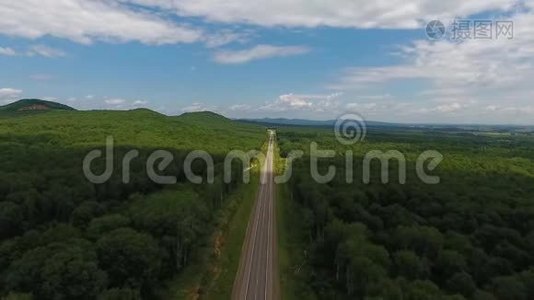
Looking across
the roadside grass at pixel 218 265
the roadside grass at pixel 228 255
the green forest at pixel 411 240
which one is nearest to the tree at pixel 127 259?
the roadside grass at pixel 218 265

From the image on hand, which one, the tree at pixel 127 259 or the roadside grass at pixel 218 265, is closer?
the tree at pixel 127 259

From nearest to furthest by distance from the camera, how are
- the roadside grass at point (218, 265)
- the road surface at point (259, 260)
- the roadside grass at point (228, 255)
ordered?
the road surface at point (259, 260) < the roadside grass at point (218, 265) < the roadside grass at point (228, 255)

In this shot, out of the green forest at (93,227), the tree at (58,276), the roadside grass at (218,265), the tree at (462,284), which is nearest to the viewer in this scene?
the tree at (58,276)

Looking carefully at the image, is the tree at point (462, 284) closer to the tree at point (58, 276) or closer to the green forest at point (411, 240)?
the green forest at point (411, 240)

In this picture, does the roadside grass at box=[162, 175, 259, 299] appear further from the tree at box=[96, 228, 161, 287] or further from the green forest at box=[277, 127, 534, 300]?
the green forest at box=[277, 127, 534, 300]

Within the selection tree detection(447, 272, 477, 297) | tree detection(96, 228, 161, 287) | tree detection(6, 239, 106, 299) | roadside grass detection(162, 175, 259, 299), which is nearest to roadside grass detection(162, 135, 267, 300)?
roadside grass detection(162, 175, 259, 299)

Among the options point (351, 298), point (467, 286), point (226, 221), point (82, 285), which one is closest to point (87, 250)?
point (82, 285)

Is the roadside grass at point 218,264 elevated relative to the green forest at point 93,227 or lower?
lower

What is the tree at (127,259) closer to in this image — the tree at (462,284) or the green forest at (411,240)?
the green forest at (411,240)
